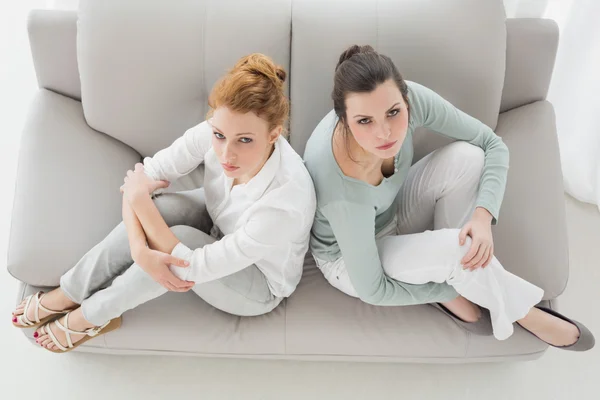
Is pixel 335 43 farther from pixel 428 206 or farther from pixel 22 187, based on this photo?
pixel 22 187

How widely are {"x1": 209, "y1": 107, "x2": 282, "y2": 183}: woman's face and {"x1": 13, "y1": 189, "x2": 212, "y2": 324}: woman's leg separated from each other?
314 millimetres

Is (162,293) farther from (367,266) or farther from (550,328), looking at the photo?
(550,328)

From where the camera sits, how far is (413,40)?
1649 mm

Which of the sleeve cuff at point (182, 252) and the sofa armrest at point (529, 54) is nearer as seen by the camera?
the sleeve cuff at point (182, 252)

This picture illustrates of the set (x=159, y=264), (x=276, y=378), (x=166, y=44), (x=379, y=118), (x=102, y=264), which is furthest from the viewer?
(x=276, y=378)

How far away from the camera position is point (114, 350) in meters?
1.69

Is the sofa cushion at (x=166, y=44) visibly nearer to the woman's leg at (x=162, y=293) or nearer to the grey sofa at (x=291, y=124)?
the grey sofa at (x=291, y=124)

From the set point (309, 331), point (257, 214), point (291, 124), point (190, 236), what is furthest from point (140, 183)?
point (309, 331)

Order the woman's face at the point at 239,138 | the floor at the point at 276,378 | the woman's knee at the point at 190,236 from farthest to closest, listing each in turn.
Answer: the floor at the point at 276,378
the woman's knee at the point at 190,236
the woman's face at the point at 239,138

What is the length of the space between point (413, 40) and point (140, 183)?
82 cm

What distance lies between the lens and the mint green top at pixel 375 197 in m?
1.38

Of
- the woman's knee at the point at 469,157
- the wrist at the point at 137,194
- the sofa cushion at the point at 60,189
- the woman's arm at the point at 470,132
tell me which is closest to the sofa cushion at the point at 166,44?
the sofa cushion at the point at 60,189

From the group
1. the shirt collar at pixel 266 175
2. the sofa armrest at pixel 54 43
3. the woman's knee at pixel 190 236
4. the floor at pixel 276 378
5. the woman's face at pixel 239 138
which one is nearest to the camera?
the woman's face at pixel 239 138

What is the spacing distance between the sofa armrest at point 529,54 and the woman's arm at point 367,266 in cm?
67
